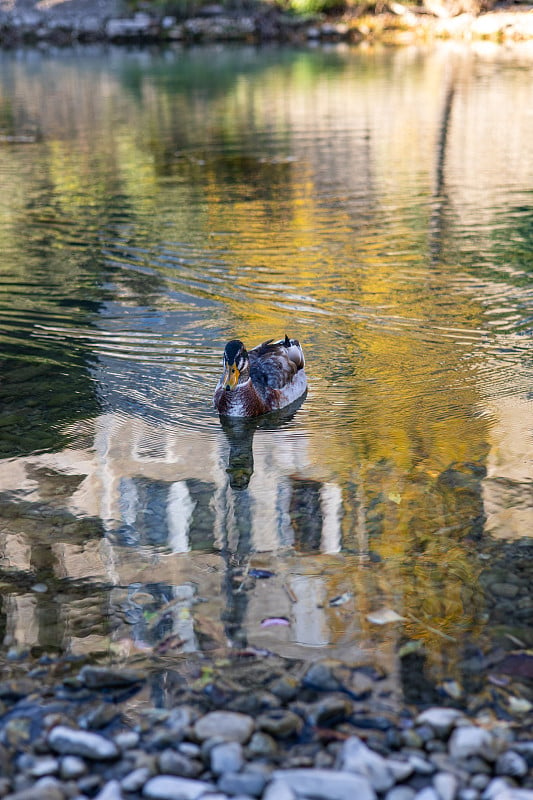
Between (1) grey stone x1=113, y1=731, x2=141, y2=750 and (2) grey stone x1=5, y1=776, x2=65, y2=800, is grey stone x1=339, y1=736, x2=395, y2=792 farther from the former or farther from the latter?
(2) grey stone x1=5, y1=776, x2=65, y2=800

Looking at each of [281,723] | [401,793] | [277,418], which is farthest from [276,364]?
[401,793]

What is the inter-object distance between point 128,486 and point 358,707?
9.14 ft

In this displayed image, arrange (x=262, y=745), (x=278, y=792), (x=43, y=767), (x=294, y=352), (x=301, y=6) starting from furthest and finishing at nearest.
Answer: (x=301, y=6) < (x=294, y=352) < (x=262, y=745) < (x=43, y=767) < (x=278, y=792)

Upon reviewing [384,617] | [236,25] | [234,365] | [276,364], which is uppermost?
[236,25]

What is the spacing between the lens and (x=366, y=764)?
364cm

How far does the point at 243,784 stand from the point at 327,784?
0.31m

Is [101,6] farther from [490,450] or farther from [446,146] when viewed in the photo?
[490,450]

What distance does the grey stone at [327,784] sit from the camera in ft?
11.5

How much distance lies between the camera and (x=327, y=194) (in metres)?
15.0

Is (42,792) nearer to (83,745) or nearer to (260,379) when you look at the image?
(83,745)

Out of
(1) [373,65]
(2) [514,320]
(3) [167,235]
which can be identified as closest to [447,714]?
(2) [514,320]

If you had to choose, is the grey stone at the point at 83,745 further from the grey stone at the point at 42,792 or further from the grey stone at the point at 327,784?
the grey stone at the point at 327,784

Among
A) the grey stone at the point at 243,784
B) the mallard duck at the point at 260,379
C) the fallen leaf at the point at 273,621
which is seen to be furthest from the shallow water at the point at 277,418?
the grey stone at the point at 243,784

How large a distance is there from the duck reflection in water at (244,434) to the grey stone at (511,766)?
311 cm
